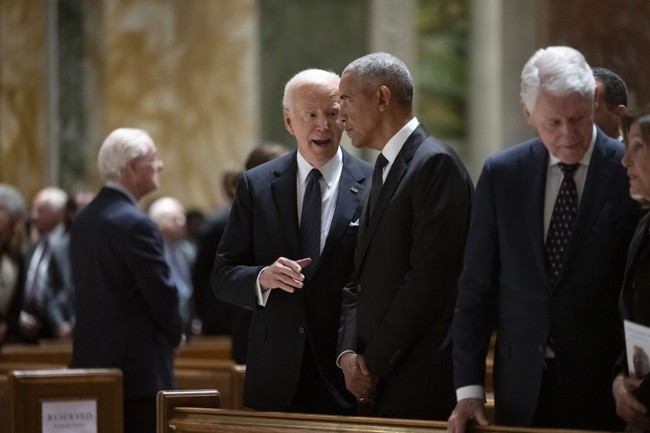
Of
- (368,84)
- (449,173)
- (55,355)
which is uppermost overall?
(368,84)

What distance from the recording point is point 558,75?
399 cm

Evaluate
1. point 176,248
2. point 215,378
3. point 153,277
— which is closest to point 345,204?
point 153,277

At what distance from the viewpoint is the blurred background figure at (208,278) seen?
646 cm

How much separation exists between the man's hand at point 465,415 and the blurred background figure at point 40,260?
5.85m

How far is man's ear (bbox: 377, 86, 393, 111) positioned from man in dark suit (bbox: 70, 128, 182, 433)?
1.89m

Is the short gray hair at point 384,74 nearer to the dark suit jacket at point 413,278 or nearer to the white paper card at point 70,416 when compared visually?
the dark suit jacket at point 413,278

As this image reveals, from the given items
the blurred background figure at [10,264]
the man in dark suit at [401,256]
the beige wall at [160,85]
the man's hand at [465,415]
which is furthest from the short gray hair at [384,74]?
the beige wall at [160,85]

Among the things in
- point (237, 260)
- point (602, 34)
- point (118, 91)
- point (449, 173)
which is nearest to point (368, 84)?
point (449, 173)

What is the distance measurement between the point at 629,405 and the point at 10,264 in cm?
626

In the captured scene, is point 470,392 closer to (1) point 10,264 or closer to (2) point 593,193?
(2) point 593,193

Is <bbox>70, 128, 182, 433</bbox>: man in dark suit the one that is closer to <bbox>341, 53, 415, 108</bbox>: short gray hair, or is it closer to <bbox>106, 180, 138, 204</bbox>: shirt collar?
<bbox>106, 180, 138, 204</bbox>: shirt collar

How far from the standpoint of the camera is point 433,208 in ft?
14.6

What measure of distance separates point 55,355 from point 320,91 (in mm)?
3463

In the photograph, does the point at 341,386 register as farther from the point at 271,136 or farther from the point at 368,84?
the point at 271,136
